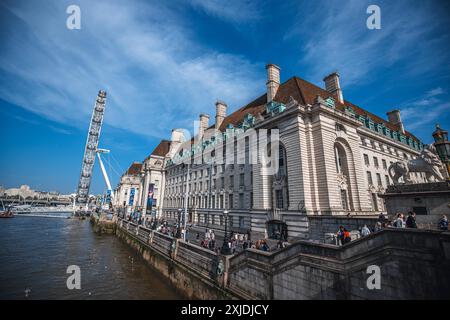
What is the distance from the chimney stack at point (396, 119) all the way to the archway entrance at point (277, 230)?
4125 cm

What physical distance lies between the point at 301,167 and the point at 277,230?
7156 millimetres

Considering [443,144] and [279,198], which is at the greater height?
[443,144]

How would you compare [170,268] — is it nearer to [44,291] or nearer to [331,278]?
[44,291]

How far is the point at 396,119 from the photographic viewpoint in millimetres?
46031

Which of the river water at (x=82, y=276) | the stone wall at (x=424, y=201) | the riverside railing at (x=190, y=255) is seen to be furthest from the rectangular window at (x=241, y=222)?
the stone wall at (x=424, y=201)

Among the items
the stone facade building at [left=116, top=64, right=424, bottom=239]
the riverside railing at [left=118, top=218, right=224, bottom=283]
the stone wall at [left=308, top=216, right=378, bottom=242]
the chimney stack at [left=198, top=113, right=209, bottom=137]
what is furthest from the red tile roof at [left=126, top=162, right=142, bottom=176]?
the stone wall at [left=308, top=216, right=378, bottom=242]

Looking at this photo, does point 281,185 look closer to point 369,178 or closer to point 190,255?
point 190,255

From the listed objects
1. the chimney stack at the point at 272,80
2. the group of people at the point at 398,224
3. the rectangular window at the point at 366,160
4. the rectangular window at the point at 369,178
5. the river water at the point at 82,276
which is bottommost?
the river water at the point at 82,276

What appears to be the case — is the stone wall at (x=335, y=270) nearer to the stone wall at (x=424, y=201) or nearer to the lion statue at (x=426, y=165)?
the stone wall at (x=424, y=201)

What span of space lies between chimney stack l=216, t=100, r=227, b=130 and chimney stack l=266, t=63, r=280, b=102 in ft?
51.6

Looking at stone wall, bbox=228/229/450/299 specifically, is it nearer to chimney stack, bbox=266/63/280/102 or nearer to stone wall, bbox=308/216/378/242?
stone wall, bbox=308/216/378/242

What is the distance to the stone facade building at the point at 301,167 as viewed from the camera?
2125cm

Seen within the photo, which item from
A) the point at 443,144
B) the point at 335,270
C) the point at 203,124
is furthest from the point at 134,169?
the point at 443,144
